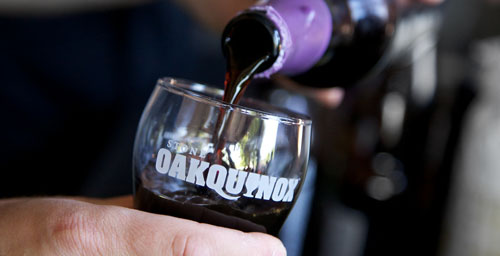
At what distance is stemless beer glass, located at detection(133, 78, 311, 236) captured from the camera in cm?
42

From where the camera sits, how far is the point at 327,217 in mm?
1170

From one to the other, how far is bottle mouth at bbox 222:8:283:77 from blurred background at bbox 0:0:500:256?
1.62ft

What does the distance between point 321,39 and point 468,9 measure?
715 mm

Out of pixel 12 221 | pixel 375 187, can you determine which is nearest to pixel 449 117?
pixel 375 187

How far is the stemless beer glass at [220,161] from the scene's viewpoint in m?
0.42

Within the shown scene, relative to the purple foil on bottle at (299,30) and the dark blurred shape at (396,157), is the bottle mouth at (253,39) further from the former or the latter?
the dark blurred shape at (396,157)

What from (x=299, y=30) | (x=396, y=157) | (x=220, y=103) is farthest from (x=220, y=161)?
(x=396, y=157)

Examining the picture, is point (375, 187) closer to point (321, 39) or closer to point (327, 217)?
point (327, 217)

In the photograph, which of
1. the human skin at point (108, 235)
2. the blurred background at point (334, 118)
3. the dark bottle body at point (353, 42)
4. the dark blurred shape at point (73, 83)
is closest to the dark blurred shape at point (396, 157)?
the blurred background at point (334, 118)

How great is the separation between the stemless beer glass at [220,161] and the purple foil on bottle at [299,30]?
0.31ft

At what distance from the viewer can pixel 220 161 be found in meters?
0.42

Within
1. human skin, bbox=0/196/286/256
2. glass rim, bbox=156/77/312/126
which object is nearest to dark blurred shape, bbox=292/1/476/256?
glass rim, bbox=156/77/312/126

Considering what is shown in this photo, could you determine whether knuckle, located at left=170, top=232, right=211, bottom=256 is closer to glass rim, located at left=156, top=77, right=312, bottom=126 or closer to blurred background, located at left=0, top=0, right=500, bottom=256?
glass rim, located at left=156, top=77, right=312, bottom=126

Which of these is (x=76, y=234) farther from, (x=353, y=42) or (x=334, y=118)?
(x=334, y=118)
